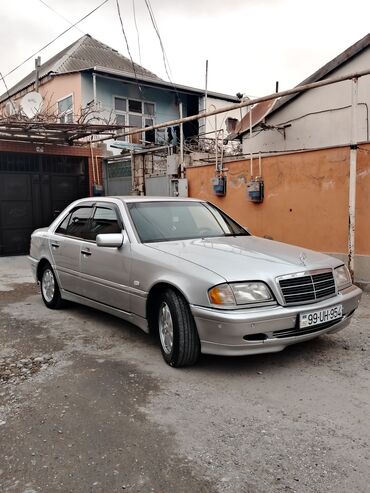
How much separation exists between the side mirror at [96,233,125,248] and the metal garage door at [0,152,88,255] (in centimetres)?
792

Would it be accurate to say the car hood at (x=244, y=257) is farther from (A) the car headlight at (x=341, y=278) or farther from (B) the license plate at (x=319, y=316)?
(B) the license plate at (x=319, y=316)

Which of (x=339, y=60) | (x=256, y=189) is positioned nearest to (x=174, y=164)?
(x=256, y=189)

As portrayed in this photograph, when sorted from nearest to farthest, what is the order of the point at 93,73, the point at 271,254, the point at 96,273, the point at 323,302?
1. the point at 323,302
2. the point at 271,254
3. the point at 96,273
4. the point at 93,73

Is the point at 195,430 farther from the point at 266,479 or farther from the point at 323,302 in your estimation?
the point at 323,302

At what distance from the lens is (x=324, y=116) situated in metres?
9.91

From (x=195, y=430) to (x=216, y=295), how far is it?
1039 millimetres

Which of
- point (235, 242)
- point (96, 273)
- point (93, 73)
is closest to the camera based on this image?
point (235, 242)

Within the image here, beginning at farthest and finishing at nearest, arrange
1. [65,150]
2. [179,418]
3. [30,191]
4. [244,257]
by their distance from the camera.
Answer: [65,150]
[30,191]
[244,257]
[179,418]

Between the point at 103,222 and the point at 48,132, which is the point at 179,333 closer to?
the point at 103,222

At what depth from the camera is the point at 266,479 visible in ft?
7.66

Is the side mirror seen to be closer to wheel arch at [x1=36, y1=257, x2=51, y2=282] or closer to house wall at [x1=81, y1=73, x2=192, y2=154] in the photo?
wheel arch at [x1=36, y1=257, x2=51, y2=282]

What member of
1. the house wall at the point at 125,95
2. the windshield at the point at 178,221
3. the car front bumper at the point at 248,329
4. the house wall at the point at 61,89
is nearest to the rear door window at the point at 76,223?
the windshield at the point at 178,221

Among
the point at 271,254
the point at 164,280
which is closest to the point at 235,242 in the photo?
the point at 271,254

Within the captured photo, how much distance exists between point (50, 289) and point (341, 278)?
12.4 ft
